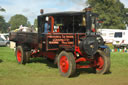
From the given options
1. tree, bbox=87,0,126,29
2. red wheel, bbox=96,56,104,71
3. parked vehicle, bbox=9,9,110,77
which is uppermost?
tree, bbox=87,0,126,29

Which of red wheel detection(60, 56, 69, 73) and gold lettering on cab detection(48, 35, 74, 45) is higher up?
gold lettering on cab detection(48, 35, 74, 45)

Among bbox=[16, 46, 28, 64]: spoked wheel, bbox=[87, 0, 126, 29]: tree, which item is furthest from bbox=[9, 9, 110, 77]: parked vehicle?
bbox=[87, 0, 126, 29]: tree

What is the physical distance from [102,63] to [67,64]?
145 centimetres

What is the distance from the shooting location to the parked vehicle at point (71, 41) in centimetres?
746

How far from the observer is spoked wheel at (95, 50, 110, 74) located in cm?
776

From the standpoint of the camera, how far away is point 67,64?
7.32 meters

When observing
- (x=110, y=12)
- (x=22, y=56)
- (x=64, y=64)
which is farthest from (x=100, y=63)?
(x=110, y=12)

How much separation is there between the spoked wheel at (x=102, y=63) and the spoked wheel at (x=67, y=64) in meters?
1.31

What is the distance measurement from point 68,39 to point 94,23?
1.23 metres

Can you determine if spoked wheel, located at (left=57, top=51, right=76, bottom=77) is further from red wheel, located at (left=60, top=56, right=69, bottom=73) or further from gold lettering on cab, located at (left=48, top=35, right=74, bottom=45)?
gold lettering on cab, located at (left=48, top=35, right=74, bottom=45)

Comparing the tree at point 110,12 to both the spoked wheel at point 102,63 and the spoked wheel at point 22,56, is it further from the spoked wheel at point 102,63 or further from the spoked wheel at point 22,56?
the spoked wheel at point 102,63

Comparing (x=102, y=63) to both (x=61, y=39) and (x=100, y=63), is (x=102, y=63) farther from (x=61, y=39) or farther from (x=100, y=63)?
(x=61, y=39)

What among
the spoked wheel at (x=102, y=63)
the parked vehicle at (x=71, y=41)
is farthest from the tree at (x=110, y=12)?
the spoked wheel at (x=102, y=63)

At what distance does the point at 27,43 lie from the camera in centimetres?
1026
